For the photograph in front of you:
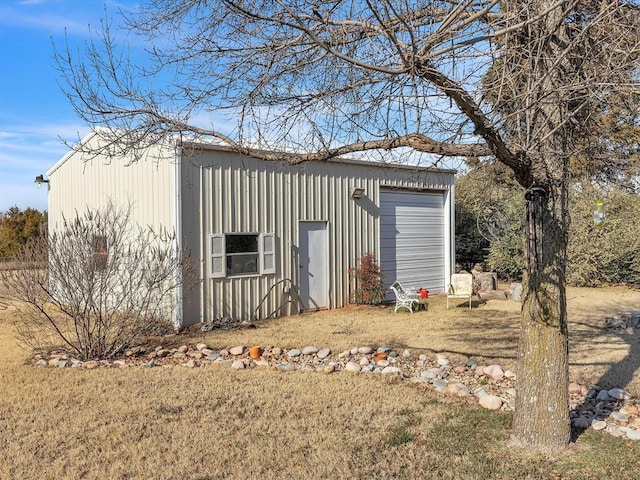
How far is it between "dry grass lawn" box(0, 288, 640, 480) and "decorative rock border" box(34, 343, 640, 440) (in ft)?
0.83

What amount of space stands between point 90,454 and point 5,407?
Result: 171 centimetres

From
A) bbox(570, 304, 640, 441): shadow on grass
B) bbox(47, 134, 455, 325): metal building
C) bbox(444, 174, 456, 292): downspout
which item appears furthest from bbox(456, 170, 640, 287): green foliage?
bbox(570, 304, 640, 441): shadow on grass

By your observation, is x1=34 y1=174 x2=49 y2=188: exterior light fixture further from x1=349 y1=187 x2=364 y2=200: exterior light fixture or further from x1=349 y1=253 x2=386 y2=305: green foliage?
x1=349 y1=253 x2=386 y2=305: green foliage

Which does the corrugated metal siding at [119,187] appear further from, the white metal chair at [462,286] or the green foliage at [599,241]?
the green foliage at [599,241]

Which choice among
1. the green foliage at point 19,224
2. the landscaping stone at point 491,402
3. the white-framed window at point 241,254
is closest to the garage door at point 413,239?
the white-framed window at point 241,254

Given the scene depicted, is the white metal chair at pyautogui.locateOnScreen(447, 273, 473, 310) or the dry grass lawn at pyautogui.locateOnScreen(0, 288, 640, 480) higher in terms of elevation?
the white metal chair at pyautogui.locateOnScreen(447, 273, 473, 310)

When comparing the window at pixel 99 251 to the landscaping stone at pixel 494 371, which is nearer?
the landscaping stone at pixel 494 371

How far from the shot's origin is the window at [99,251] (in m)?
7.37

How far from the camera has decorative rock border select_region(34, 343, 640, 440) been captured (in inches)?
192

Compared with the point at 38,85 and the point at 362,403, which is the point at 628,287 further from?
the point at 38,85

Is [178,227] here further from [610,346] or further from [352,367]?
[610,346]

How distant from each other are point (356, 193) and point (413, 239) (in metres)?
2.67

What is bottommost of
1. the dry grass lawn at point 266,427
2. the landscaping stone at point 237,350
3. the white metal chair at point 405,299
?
the dry grass lawn at point 266,427

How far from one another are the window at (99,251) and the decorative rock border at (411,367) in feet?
4.28
